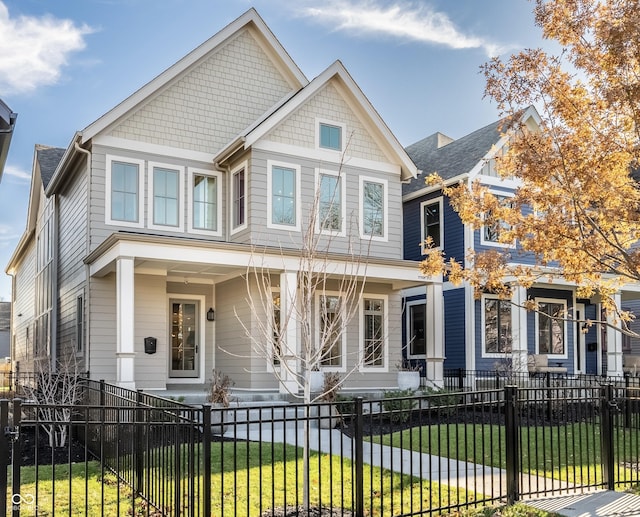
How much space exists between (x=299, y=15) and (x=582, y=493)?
1253 cm

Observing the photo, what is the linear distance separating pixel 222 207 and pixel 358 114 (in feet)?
14.9

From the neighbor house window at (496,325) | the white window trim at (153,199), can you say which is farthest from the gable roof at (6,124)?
the neighbor house window at (496,325)

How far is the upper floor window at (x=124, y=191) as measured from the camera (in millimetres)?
16141

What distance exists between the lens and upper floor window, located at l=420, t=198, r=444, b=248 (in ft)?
71.2

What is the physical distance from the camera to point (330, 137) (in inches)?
719

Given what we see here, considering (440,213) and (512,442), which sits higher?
(440,213)

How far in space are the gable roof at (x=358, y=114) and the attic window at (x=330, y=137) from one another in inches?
33.4

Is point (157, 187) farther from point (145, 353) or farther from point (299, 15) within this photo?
point (299, 15)

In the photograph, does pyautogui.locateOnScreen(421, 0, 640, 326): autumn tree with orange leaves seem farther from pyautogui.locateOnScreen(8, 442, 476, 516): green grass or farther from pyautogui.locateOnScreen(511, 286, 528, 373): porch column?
pyautogui.locateOnScreen(511, 286, 528, 373): porch column

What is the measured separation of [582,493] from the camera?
314 inches

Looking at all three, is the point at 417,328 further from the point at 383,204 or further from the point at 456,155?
the point at 456,155

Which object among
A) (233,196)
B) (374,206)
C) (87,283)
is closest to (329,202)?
(374,206)

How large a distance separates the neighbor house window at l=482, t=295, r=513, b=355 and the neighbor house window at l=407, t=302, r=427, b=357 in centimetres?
192

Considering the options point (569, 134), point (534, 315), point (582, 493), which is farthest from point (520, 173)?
point (534, 315)
